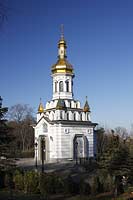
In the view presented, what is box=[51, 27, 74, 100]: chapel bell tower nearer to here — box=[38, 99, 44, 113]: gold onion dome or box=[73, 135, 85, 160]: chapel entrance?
box=[38, 99, 44, 113]: gold onion dome

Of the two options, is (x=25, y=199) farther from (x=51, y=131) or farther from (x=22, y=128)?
(x=22, y=128)

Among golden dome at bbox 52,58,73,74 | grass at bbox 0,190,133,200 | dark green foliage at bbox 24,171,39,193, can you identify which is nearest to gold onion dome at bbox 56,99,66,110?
golden dome at bbox 52,58,73,74

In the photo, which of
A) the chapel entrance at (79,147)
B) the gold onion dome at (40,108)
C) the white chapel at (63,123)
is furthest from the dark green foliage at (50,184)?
the gold onion dome at (40,108)

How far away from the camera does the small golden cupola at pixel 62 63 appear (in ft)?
143

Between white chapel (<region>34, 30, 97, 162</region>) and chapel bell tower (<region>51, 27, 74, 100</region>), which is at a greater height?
chapel bell tower (<region>51, 27, 74, 100</region>)

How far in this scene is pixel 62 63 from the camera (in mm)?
43656

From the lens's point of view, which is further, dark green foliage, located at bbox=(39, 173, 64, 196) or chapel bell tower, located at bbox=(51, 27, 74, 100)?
chapel bell tower, located at bbox=(51, 27, 74, 100)

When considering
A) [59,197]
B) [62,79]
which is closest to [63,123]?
[62,79]

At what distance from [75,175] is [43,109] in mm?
15668

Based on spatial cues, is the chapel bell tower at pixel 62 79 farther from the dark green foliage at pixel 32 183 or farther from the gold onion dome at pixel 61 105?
the dark green foliage at pixel 32 183

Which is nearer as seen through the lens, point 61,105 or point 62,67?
point 61,105

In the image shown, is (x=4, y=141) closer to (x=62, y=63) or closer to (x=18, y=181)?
(x=18, y=181)

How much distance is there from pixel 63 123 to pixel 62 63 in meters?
7.59

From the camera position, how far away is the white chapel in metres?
40.8
